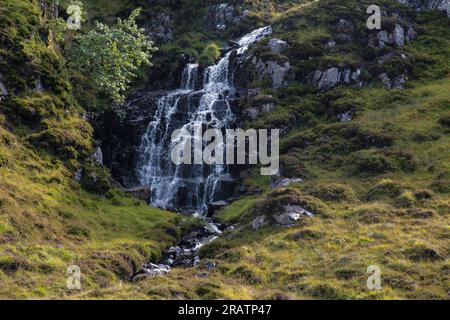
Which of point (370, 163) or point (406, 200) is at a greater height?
point (370, 163)

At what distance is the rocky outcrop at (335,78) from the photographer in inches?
2416

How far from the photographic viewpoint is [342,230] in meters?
32.9

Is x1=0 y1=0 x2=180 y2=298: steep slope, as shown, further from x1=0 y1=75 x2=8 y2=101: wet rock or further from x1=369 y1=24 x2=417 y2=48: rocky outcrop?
x1=369 y1=24 x2=417 y2=48: rocky outcrop

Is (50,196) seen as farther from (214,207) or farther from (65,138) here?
(214,207)

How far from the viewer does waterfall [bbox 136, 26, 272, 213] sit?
49875mm

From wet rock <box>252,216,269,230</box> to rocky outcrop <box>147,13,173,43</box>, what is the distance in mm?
48110

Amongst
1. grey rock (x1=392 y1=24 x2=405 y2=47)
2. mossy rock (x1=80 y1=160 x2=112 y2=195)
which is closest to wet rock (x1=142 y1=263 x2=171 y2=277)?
mossy rock (x1=80 y1=160 x2=112 y2=195)

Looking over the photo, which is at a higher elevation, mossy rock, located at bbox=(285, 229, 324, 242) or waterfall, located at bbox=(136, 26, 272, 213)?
waterfall, located at bbox=(136, 26, 272, 213)

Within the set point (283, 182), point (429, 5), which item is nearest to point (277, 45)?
point (429, 5)

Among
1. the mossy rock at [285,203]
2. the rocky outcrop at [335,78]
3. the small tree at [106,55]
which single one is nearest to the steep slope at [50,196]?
the small tree at [106,55]

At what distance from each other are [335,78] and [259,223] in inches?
1203

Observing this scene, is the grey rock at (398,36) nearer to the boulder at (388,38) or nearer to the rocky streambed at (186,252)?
the boulder at (388,38)

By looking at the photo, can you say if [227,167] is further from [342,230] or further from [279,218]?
[342,230]

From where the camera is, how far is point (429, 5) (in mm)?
76562
